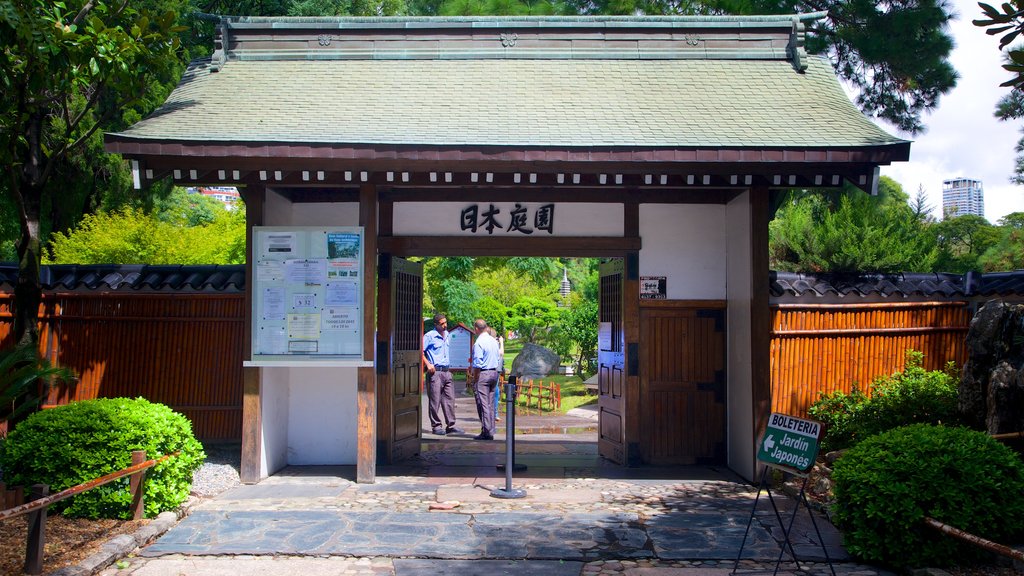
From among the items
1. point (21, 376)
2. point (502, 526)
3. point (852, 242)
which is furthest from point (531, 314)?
point (502, 526)

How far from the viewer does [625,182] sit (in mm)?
8578

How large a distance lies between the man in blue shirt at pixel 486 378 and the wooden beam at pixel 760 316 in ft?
14.7

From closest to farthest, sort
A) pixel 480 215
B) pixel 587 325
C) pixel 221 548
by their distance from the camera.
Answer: pixel 221 548, pixel 480 215, pixel 587 325

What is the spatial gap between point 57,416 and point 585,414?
11.2m

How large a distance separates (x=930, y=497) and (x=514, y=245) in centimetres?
521

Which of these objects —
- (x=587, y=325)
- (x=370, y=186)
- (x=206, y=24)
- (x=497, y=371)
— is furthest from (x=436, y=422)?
(x=206, y=24)

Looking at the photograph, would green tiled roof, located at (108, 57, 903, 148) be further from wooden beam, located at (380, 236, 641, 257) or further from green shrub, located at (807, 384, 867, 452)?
green shrub, located at (807, 384, 867, 452)

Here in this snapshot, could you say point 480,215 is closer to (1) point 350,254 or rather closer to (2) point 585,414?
(1) point 350,254

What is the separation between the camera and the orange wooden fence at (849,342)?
9141 mm

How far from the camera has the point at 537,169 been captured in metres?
→ 8.14

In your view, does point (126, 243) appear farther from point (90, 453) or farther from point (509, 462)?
point (509, 462)

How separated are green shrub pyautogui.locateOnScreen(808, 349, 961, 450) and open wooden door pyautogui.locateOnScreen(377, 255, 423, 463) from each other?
15.8 feet

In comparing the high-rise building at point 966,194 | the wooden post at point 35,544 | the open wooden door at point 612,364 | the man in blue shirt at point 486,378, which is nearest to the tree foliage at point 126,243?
the man in blue shirt at point 486,378

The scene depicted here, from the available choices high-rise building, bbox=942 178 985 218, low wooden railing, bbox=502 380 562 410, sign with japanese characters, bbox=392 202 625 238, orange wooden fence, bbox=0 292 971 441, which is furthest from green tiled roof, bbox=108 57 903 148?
high-rise building, bbox=942 178 985 218
